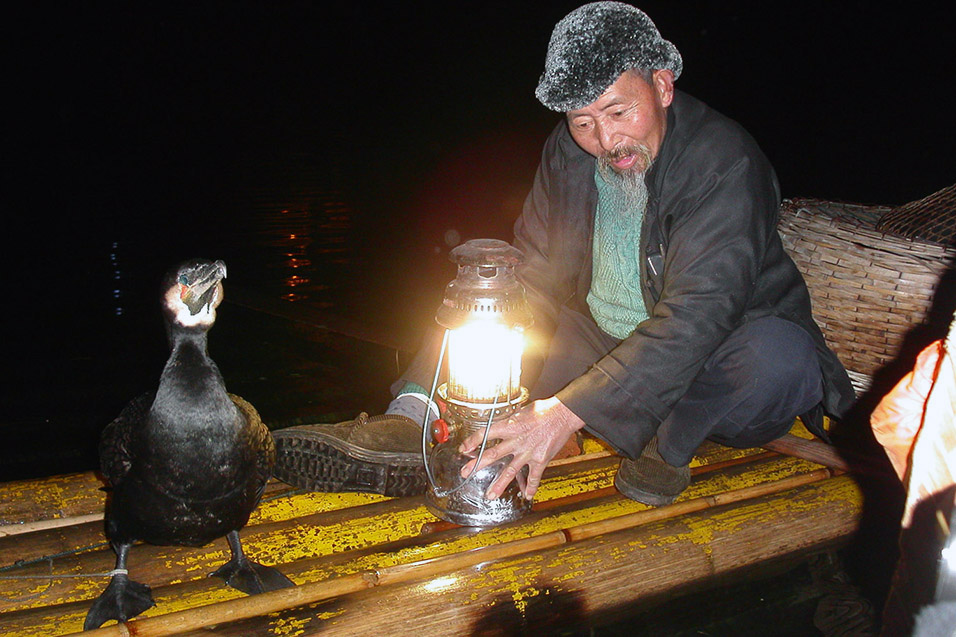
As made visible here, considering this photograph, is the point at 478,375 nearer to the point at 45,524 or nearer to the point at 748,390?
the point at 748,390

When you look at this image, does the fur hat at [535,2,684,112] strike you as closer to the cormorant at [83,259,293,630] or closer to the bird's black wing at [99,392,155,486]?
the cormorant at [83,259,293,630]

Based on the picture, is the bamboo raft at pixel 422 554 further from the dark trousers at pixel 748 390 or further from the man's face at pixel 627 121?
the man's face at pixel 627 121

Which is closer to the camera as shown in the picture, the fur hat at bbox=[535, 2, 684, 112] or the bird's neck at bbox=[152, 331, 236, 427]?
the bird's neck at bbox=[152, 331, 236, 427]

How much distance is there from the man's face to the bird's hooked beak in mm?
1290

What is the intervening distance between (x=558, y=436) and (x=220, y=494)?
3.54ft

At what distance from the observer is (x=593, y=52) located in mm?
2396

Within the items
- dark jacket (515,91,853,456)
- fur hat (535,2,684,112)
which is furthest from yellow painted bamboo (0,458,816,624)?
fur hat (535,2,684,112)

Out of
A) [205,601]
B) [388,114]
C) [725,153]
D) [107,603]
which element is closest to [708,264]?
[725,153]

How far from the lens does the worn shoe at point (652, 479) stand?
271 centimetres

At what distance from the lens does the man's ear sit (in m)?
2.60

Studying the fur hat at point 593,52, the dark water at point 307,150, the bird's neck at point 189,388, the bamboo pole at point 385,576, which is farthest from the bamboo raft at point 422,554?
the dark water at point 307,150

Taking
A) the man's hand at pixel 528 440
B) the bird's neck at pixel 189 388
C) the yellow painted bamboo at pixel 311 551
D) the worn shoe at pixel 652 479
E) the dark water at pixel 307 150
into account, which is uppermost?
the bird's neck at pixel 189 388

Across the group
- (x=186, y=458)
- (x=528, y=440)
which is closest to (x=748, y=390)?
(x=528, y=440)

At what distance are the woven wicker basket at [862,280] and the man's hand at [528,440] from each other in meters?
1.89
